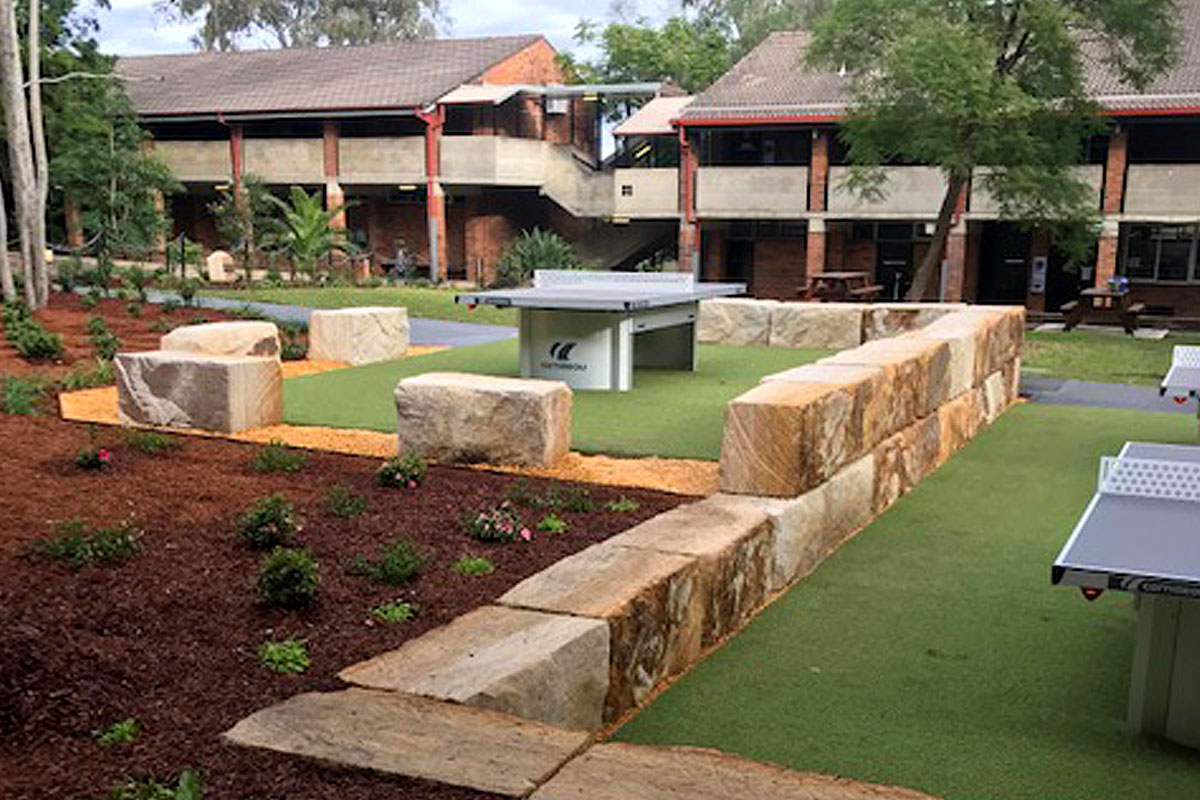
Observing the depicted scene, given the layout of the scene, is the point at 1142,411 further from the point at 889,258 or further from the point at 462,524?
the point at 889,258

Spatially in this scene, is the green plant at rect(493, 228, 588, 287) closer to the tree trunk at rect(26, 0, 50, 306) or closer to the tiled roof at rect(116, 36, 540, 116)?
the tiled roof at rect(116, 36, 540, 116)

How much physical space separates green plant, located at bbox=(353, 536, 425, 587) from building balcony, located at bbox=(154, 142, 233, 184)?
29.0 metres

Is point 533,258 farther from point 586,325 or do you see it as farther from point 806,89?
point 586,325

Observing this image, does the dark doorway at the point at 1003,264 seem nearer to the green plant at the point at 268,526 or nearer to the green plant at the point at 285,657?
the green plant at the point at 268,526

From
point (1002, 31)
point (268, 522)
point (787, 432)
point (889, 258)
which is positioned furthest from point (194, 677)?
point (889, 258)

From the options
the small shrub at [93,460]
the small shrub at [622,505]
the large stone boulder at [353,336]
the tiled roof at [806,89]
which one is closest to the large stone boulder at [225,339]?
the large stone boulder at [353,336]

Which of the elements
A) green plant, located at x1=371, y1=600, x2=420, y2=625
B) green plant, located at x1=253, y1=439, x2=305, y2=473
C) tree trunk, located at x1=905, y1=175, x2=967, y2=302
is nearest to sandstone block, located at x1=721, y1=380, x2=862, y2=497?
green plant, located at x1=371, y1=600, x2=420, y2=625

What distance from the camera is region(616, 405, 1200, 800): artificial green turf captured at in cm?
416

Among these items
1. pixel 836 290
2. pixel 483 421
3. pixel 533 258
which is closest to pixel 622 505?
pixel 483 421

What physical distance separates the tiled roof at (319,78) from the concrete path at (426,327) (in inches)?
399

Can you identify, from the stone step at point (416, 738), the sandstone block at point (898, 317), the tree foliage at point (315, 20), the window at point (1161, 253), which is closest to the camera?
the stone step at point (416, 738)

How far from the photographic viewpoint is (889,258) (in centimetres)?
2823

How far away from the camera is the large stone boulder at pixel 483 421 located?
7.99m

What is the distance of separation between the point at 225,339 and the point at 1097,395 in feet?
33.0
